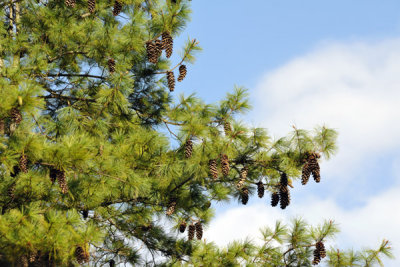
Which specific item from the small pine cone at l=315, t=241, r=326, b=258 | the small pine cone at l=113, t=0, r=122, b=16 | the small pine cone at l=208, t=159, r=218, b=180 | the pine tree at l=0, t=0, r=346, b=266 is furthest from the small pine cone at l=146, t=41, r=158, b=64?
the small pine cone at l=315, t=241, r=326, b=258

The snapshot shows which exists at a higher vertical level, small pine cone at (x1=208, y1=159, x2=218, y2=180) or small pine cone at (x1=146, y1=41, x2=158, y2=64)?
small pine cone at (x1=146, y1=41, x2=158, y2=64)

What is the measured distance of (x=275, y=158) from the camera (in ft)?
16.4

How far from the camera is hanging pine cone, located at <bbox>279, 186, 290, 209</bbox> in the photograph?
5.20m

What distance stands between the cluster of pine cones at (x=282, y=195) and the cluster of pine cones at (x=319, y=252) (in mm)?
590

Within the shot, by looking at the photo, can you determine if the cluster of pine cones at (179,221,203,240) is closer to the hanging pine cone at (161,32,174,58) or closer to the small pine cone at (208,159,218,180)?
the small pine cone at (208,159,218,180)

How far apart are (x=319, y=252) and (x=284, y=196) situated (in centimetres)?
Answer: 75

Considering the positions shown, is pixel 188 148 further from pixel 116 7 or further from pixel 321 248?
pixel 116 7

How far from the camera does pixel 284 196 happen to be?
5250 millimetres

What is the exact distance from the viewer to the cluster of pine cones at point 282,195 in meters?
5.08

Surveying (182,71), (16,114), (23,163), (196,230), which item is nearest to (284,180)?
(196,230)

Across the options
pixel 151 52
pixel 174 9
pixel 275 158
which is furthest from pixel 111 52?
pixel 275 158

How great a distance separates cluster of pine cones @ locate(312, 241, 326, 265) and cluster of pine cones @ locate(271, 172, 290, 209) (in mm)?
590

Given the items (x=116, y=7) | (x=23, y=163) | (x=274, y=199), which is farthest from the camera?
(x=116, y=7)

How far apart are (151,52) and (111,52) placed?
0.60 metres
